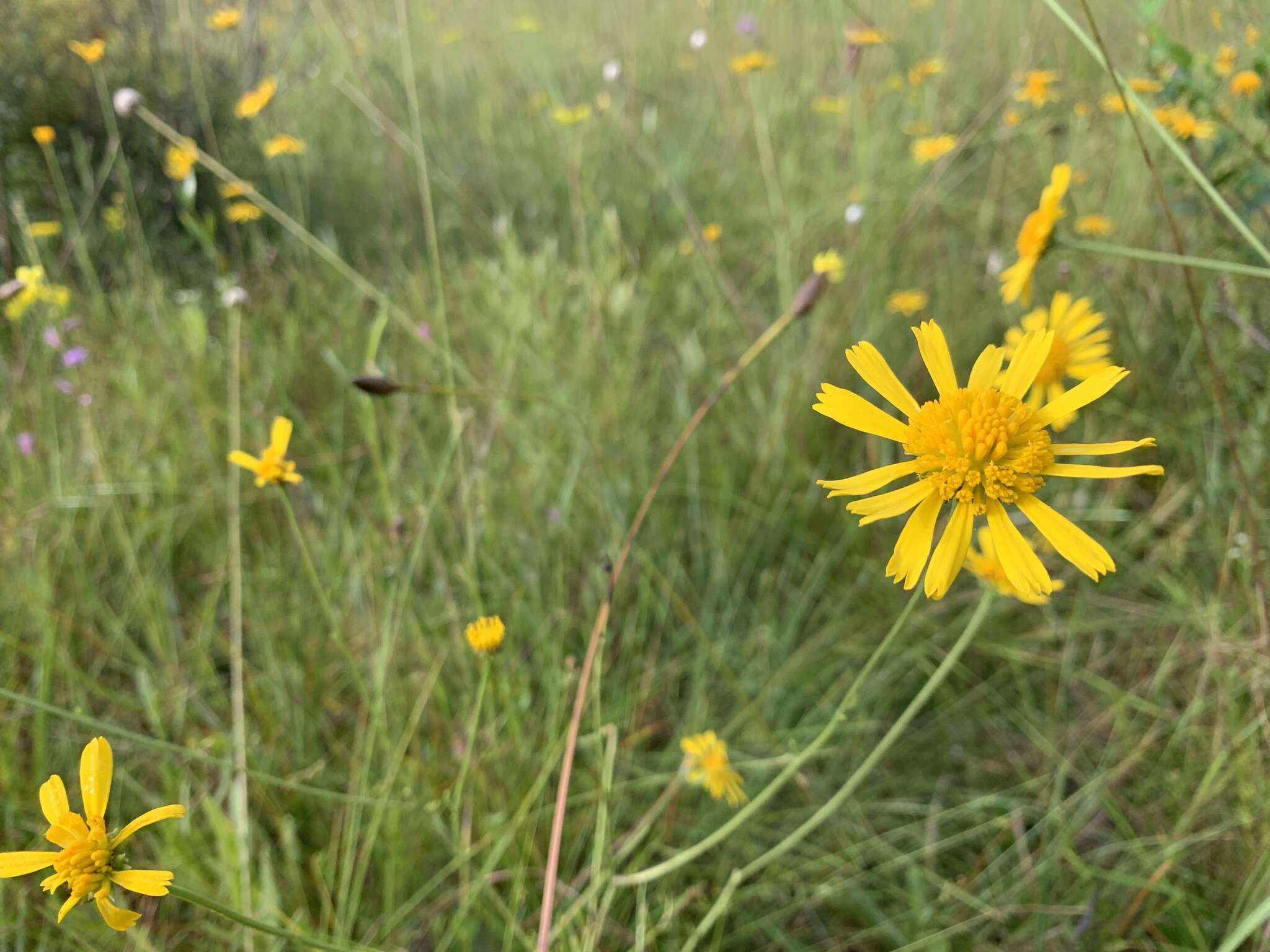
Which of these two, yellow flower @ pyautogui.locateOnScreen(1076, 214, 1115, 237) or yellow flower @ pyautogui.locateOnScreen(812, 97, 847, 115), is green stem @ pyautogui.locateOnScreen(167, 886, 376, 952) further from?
yellow flower @ pyautogui.locateOnScreen(812, 97, 847, 115)

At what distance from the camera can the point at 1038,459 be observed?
534 mm

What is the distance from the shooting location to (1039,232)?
0.87 meters

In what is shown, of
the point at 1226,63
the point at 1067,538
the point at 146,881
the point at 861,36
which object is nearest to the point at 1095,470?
the point at 1067,538

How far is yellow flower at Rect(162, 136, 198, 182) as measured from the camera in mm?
1757

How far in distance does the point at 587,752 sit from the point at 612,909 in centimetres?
20

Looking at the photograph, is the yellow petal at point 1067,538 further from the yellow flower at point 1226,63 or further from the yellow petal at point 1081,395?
the yellow flower at point 1226,63

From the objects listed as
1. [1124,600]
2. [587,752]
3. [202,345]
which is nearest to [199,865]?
[587,752]

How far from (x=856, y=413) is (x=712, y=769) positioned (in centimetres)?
47

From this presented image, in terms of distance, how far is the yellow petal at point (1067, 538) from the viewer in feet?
1.62

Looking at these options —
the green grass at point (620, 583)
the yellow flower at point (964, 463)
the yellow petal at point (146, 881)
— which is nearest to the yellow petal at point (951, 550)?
the yellow flower at point (964, 463)

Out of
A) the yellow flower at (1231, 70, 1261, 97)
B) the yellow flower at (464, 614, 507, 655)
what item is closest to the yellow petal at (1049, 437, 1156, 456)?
the yellow flower at (464, 614, 507, 655)

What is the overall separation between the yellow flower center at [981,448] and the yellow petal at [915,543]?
1cm

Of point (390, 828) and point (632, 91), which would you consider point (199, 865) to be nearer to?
point (390, 828)

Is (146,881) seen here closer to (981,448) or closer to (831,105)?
(981,448)
